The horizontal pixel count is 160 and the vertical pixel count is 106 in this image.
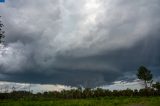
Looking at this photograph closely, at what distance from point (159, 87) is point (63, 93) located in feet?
225

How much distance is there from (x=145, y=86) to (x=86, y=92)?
40.8m

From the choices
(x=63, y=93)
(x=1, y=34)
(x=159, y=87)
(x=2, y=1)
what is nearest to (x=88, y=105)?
(x=1, y=34)

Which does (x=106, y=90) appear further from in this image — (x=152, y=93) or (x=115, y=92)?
(x=152, y=93)

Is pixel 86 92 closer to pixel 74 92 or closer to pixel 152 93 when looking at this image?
pixel 74 92

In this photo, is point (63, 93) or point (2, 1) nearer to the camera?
point (2, 1)

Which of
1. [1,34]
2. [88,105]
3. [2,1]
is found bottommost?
[88,105]

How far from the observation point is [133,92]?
558 ft

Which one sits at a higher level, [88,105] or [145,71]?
[145,71]

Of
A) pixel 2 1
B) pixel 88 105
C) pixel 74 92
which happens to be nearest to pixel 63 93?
pixel 74 92

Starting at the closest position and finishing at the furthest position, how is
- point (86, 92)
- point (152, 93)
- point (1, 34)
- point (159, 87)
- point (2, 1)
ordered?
1. point (2, 1)
2. point (1, 34)
3. point (152, 93)
4. point (159, 87)
5. point (86, 92)

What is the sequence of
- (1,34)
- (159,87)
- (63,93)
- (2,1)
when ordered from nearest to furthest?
(2,1) < (1,34) < (159,87) < (63,93)

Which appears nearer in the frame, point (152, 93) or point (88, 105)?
point (88, 105)

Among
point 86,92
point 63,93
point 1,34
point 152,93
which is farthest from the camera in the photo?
point 63,93

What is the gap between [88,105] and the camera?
7088 centimetres
